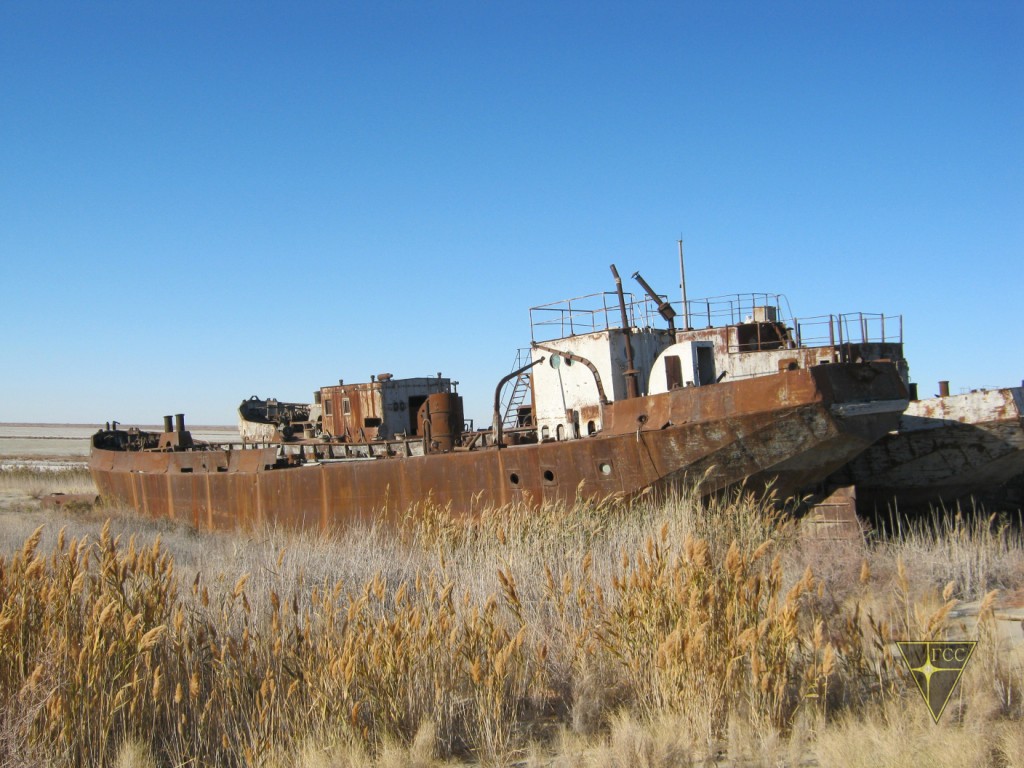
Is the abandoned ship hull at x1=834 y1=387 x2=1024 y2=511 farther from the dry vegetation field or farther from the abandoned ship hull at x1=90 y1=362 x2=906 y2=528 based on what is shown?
the dry vegetation field

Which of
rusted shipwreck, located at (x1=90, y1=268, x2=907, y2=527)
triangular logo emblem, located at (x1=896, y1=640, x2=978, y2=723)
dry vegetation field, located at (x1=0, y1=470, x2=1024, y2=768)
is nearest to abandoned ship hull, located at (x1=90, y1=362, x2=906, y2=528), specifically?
rusted shipwreck, located at (x1=90, y1=268, x2=907, y2=527)

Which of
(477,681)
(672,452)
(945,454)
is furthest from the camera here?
(945,454)

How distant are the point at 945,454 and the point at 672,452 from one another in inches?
182

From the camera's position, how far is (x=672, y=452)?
37.7 ft

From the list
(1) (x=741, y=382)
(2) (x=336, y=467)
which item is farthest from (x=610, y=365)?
(2) (x=336, y=467)

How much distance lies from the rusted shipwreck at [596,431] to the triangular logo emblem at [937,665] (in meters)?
5.04

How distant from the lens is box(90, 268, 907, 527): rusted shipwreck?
11.1 m

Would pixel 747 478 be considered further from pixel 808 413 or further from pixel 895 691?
pixel 895 691

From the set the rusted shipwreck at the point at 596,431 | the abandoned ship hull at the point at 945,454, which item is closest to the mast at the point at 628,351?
the rusted shipwreck at the point at 596,431

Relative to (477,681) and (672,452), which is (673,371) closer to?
(672,452)

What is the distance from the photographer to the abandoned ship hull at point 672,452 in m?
10.9

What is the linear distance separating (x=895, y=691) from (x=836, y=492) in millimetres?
7157

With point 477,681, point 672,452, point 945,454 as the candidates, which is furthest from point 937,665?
point 945,454

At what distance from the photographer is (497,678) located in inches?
180
